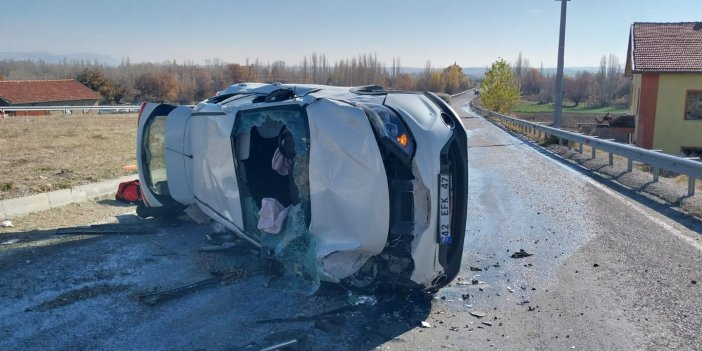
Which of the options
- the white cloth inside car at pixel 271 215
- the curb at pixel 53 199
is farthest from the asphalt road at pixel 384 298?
the curb at pixel 53 199

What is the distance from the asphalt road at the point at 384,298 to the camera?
4.04 metres

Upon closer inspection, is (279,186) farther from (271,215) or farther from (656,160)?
(656,160)

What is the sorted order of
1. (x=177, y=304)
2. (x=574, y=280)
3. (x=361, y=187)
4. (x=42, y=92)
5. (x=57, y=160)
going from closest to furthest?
1. (x=361, y=187)
2. (x=177, y=304)
3. (x=574, y=280)
4. (x=57, y=160)
5. (x=42, y=92)

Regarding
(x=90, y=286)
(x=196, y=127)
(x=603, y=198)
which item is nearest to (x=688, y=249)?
(x=603, y=198)

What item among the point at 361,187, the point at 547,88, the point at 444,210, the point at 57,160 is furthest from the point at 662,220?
the point at 547,88

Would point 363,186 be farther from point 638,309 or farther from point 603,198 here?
point 603,198

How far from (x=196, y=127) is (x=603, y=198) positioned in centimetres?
624

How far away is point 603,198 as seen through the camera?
9016 mm

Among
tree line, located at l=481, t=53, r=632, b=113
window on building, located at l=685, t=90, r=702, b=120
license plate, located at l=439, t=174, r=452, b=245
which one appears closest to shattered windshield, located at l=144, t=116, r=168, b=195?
license plate, located at l=439, t=174, r=452, b=245

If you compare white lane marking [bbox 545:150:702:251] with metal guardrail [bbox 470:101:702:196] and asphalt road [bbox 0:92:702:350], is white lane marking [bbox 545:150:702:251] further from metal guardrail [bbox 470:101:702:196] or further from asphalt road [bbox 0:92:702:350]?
metal guardrail [bbox 470:101:702:196]

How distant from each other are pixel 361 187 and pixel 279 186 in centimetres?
181

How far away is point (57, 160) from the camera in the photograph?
41.0 ft

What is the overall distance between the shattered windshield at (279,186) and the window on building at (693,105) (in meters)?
26.0

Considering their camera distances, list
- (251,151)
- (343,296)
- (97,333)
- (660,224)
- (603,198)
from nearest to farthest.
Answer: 1. (97,333)
2. (343,296)
3. (251,151)
4. (660,224)
5. (603,198)
